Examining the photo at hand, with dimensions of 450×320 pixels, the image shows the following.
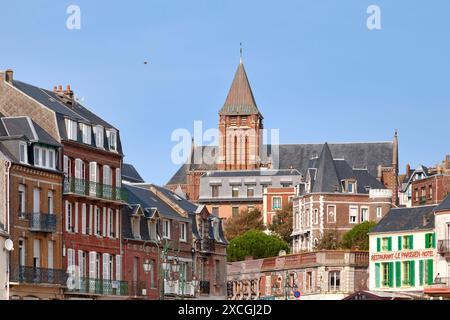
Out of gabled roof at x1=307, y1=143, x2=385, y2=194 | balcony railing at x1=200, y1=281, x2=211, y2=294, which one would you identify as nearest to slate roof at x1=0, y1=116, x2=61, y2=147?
balcony railing at x1=200, y1=281, x2=211, y2=294

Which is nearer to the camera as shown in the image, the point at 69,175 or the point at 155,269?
the point at 69,175

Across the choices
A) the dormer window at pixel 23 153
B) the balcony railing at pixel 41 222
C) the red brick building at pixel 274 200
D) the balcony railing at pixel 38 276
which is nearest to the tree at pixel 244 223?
the red brick building at pixel 274 200

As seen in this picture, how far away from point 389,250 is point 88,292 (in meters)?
37.1

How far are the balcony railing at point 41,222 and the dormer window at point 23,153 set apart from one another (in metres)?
2.54

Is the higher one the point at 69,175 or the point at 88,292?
the point at 69,175

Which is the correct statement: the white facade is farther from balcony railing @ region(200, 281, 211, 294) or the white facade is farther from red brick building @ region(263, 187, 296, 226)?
red brick building @ region(263, 187, 296, 226)

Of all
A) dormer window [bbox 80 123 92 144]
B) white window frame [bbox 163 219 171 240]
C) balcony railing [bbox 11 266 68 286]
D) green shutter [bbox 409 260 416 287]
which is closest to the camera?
balcony railing [bbox 11 266 68 286]

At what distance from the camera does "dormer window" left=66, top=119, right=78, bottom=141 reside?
71.4 metres

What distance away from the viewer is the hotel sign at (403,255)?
98188mm

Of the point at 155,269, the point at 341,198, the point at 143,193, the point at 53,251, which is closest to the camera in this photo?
the point at 53,251

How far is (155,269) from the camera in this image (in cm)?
8231

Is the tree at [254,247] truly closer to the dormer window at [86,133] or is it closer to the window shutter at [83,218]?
the dormer window at [86,133]
